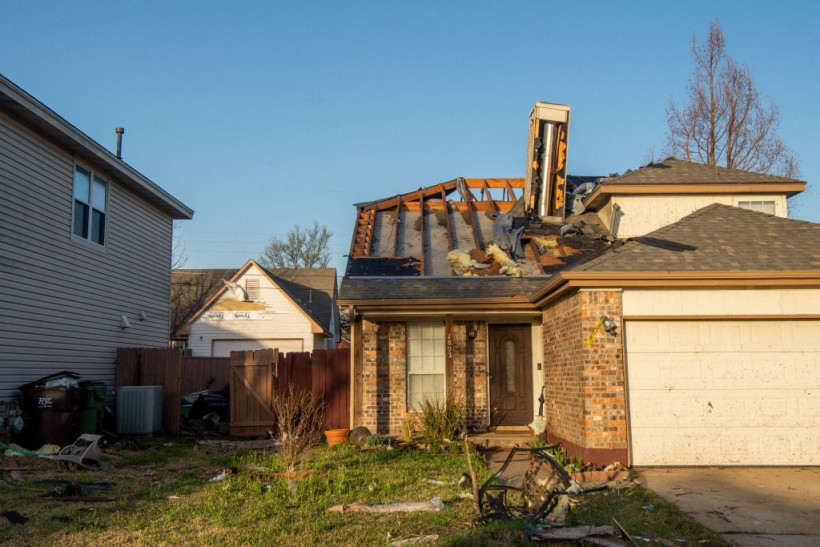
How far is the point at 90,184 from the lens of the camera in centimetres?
1383

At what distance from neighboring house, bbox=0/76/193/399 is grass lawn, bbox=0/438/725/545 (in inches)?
110

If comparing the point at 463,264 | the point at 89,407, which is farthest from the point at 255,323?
the point at 463,264

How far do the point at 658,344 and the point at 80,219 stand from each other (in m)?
10.8

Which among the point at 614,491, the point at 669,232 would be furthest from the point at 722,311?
the point at 614,491

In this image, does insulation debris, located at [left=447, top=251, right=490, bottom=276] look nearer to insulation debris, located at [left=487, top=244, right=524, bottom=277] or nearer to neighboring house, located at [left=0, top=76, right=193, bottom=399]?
insulation debris, located at [left=487, top=244, right=524, bottom=277]

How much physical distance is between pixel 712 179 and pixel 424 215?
21.3 feet

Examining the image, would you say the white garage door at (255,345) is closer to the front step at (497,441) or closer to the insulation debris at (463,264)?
the insulation debris at (463,264)

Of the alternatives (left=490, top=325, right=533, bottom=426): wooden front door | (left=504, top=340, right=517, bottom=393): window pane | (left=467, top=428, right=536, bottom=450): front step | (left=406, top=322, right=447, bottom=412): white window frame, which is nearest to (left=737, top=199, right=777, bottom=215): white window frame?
(left=490, top=325, right=533, bottom=426): wooden front door

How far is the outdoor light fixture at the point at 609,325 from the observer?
9638 millimetres

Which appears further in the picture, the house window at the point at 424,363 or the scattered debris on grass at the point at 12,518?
the house window at the point at 424,363

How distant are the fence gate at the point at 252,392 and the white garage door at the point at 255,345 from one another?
1246 centimetres

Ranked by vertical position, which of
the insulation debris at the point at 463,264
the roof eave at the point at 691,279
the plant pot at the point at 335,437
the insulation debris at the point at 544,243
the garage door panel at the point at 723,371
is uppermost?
the insulation debris at the point at 544,243

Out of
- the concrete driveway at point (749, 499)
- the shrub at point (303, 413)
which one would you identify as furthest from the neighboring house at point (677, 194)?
the shrub at point (303, 413)

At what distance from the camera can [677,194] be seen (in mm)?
14539
